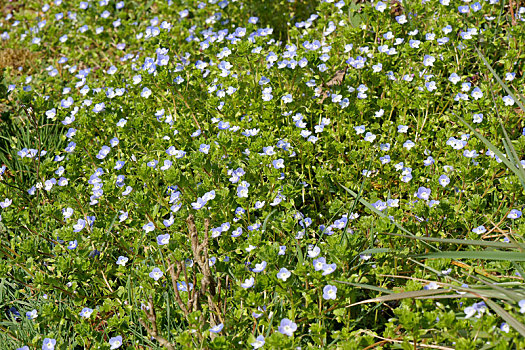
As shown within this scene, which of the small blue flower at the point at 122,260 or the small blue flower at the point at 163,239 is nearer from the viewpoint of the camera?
the small blue flower at the point at 163,239

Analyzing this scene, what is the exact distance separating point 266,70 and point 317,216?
1178 mm

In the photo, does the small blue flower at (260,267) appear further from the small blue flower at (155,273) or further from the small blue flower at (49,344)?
the small blue flower at (49,344)

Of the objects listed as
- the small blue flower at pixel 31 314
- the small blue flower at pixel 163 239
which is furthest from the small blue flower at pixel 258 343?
the small blue flower at pixel 31 314

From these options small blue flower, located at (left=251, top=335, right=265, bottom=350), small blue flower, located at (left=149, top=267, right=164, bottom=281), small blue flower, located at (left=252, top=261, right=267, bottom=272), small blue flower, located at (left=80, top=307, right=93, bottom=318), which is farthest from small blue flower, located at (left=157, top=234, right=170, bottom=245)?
small blue flower, located at (left=251, top=335, right=265, bottom=350)

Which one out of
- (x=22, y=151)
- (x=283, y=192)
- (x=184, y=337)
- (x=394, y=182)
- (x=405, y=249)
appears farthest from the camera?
(x=22, y=151)

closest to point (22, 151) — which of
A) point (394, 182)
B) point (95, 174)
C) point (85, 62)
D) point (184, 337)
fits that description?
point (95, 174)

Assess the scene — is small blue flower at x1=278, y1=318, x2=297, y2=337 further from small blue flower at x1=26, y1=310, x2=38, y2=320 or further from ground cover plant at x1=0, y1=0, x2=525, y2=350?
small blue flower at x1=26, y1=310, x2=38, y2=320

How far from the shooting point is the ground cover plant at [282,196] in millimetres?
2475

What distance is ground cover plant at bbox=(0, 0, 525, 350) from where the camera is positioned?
2.47 m

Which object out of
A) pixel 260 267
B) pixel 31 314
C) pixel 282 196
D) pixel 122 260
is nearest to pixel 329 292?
pixel 260 267

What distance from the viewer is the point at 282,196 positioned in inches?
122

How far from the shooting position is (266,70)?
13.0 ft

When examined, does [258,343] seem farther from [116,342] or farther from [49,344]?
[49,344]

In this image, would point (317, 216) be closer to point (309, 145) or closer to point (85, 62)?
point (309, 145)
